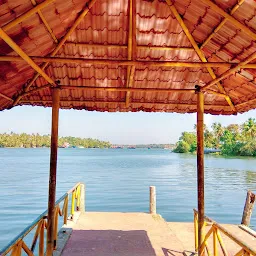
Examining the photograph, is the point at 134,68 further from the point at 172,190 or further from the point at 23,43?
the point at 172,190

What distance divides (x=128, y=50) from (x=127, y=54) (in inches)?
17.6

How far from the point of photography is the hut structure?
4.17 meters

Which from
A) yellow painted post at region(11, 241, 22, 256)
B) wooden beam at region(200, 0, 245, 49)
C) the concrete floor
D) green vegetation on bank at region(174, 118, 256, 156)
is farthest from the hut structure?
green vegetation on bank at region(174, 118, 256, 156)

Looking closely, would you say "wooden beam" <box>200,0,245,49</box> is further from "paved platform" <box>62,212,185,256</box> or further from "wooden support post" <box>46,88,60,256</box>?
"paved platform" <box>62,212,185,256</box>

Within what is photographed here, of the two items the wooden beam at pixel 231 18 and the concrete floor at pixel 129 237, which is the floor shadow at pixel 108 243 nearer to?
the concrete floor at pixel 129 237

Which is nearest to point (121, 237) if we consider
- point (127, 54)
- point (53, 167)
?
point (53, 167)

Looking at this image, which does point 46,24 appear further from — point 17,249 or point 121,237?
point 121,237

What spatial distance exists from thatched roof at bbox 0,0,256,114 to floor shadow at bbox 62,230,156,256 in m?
3.10

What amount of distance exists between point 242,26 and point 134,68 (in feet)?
7.91

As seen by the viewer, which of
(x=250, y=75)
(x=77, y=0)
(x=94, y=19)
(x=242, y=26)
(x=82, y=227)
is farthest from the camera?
(x=82, y=227)

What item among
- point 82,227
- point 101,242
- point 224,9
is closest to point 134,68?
point 224,9

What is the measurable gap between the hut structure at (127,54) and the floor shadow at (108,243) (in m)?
1.50

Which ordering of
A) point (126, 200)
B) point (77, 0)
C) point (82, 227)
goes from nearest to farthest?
A: 1. point (77, 0)
2. point (82, 227)
3. point (126, 200)

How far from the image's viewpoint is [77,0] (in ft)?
14.5
